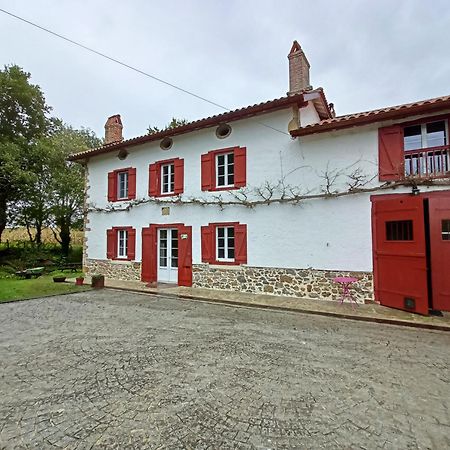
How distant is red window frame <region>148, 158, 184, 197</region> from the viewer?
1038cm

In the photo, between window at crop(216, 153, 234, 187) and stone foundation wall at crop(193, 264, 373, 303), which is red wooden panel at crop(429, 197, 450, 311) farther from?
window at crop(216, 153, 234, 187)

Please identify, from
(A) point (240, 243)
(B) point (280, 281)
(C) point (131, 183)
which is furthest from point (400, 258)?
(C) point (131, 183)

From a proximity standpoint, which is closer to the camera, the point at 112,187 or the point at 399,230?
the point at 399,230

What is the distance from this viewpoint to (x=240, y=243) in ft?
29.5

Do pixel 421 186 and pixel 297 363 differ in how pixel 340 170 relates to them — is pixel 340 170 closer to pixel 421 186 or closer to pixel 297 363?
pixel 421 186

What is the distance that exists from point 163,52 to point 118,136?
20.5 feet

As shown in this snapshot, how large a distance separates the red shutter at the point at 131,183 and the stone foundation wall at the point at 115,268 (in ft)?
9.36

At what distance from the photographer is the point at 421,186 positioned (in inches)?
258

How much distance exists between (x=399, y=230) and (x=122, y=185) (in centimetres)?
1079

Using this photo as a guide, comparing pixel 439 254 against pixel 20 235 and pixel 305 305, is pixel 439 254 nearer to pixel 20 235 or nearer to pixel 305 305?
Answer: pixel 305 305

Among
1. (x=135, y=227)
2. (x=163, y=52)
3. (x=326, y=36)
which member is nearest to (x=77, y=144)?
(x=135, y=227)

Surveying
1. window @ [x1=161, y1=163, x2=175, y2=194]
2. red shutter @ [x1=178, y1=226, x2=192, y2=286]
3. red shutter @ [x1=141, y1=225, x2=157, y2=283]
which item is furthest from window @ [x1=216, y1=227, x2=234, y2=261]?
red shutter @ [x1=141, y1=225, x2=157, y2=283]

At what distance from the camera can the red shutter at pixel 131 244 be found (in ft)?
37.8

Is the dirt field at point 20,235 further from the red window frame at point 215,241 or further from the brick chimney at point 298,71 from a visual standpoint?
the brick chimney at point 298,71
